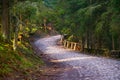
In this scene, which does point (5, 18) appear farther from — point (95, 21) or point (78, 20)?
point (78, 20)

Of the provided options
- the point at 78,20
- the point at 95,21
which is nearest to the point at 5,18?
the point at 95,21

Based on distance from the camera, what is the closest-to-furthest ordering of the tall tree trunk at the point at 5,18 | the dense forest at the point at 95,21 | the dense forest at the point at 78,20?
1. the tall tree trunk at the point at 5,18
2. the dense forest at the point at 78,20
3. the dense forest at the point at 95,21

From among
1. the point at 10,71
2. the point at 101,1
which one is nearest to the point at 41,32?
the point at 101,1

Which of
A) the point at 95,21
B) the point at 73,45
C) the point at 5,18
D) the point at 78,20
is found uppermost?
the point at 78,20

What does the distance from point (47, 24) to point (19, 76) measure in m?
58.9

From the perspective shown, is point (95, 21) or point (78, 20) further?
point (78, 20)

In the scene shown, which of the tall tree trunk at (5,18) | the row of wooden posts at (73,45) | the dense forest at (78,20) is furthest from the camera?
the row of wooden posts at (73,45)

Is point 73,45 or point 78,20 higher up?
point 78,20

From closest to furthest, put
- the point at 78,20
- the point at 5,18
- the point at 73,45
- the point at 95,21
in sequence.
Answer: the point at 5,18
the point at 95,21
the point at 78,20
the point at 73,45

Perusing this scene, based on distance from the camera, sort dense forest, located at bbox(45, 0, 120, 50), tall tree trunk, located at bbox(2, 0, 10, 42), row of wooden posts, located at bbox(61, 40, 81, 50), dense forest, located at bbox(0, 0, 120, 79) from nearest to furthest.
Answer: tall tree trunk, located at bbox(2, 0, 10, 42)
dense forest, located at bbox(0, 0, 120, 79)
dense forest, located at bbox(45, 0, 120, 50)
row of wooden posts, located at bbox(61, 40, 81, 50)

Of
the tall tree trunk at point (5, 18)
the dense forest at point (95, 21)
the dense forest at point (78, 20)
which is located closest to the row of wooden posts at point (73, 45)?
the dense forest at point (95, 21)

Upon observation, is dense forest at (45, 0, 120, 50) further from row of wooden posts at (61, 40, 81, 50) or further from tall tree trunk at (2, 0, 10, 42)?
tall tree trunk at (2, 0, 10, 42)

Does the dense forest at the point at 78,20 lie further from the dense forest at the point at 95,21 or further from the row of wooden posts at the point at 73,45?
the row of wooden posts at the point at 73,45

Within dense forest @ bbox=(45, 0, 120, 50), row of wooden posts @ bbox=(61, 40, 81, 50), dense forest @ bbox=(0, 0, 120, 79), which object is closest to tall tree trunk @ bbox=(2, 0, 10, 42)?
dense forest @ bbox=(0, 0, 120, 79)
